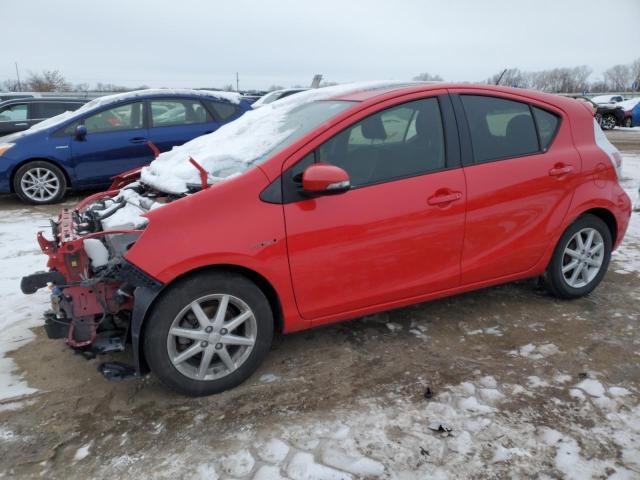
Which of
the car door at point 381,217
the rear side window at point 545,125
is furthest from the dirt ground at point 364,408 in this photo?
the rear side window at point 545,125

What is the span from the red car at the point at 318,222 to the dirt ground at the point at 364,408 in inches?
10.8

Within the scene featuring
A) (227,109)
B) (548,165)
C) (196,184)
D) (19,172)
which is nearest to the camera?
(196,184)

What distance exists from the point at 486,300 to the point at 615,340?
939 mm

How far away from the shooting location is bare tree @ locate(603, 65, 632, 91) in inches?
3229

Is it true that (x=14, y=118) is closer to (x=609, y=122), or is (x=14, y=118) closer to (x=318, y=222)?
(x=318, y=222)

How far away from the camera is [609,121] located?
21547 millimetres

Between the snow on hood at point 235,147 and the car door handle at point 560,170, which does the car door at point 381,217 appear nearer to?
the snow on hood at point 235,147

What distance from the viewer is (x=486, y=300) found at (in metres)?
4.05

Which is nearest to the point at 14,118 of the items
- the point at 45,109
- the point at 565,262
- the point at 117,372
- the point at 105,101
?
the point at 45,109

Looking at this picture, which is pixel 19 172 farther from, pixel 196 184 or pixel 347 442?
pixel 347 442

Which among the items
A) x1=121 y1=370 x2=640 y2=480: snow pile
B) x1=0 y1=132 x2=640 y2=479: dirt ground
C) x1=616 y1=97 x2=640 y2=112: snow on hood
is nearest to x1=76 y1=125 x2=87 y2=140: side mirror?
x1=0 y1=132 x2=640 y2=479: dirt ground

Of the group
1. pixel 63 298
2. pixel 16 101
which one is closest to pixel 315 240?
pixel 63 298

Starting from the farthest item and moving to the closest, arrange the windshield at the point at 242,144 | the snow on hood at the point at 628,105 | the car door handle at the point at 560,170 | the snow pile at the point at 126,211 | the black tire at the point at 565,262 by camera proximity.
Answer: the snow on hood at the point at 628,105, the black tire at the point at 565,262, the car door handle at the point at 560,170, the windshield at the point at 242,144, the snow pile at the point at 126,211

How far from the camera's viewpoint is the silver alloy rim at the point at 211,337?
271 centimetres
